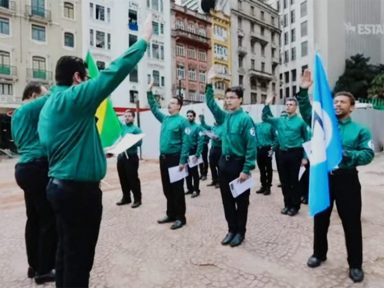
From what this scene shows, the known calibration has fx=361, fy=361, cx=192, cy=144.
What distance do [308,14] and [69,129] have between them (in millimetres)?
55135

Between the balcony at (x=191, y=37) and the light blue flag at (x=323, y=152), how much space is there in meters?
37.3

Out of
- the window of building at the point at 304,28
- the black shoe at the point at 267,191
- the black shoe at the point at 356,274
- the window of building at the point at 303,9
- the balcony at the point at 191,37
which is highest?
the window of building at the point at 303,9

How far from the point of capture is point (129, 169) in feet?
22.0

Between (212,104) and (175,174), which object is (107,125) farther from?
(212,104)

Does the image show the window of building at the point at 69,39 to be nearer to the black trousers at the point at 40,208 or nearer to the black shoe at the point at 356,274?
the black trousers at the point at 40,208

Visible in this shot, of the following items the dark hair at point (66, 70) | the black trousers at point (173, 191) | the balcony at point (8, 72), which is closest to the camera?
the dark hair at point (66, 70)

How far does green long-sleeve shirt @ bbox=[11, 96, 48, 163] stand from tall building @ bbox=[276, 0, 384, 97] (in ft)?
149

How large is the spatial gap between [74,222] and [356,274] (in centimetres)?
265

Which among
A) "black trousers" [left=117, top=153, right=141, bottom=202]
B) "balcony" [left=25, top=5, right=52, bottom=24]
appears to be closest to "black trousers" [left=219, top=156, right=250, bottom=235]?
"black trousers" [left=117, top=153, right=141, bottom=202]

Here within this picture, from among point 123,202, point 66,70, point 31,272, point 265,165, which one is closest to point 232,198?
point 31,272

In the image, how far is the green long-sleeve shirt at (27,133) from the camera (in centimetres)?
322

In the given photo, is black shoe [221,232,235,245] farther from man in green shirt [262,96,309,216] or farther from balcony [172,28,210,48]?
balcony [172,28,210,48]

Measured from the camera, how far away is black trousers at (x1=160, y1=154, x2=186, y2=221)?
5.24 meters

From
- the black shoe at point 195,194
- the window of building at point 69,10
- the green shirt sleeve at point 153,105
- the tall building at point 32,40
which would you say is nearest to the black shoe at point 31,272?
the green shirt sleeve at point 153,105
